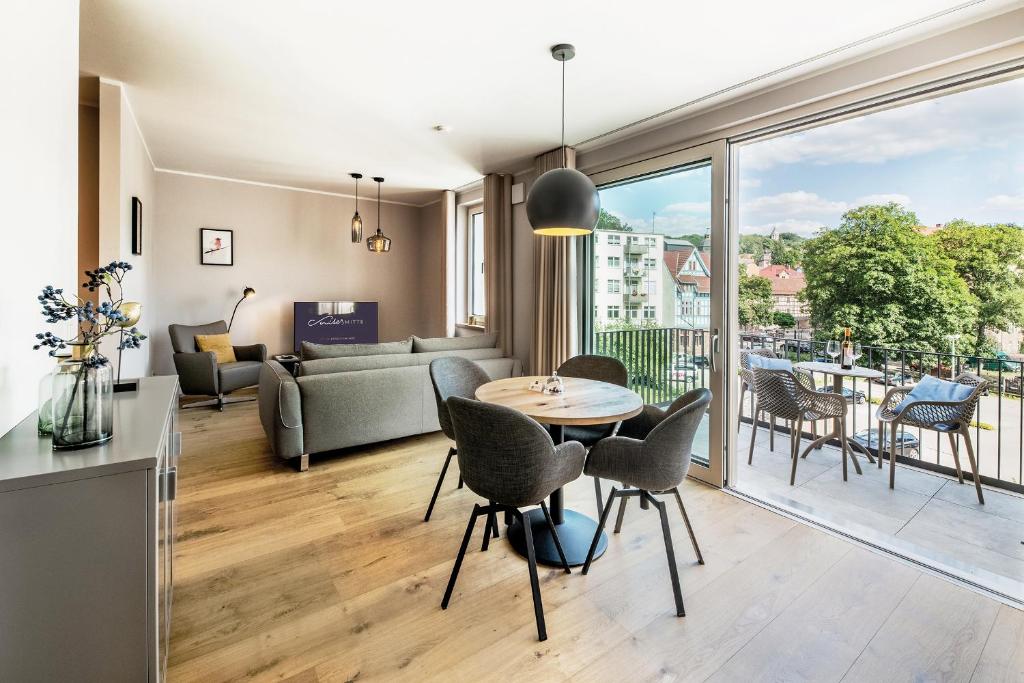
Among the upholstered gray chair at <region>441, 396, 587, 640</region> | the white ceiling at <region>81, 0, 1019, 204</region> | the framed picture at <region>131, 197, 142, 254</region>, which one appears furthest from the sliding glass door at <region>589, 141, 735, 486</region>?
the framed picture at <region>131, 197, 142, 254</region>

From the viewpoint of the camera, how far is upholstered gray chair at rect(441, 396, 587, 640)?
5.71ft

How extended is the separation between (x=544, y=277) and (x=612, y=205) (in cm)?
87

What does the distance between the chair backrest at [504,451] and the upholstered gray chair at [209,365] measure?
13.3ft

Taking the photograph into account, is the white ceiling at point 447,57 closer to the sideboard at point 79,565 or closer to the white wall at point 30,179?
the white wall at point 30,179

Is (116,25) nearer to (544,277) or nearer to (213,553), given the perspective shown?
(213,553)

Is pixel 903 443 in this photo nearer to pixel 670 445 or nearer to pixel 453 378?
pixel 670 445

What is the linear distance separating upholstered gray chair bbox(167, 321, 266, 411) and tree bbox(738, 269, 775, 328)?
5962 millimetres

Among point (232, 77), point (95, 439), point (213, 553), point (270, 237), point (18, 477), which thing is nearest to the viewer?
point (18, 477)

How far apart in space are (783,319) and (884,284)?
1.08 meters

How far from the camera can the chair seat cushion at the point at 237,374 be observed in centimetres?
501

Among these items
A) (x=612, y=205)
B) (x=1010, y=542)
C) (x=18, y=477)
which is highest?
(x=612, y=205)

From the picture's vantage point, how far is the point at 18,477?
96 cm

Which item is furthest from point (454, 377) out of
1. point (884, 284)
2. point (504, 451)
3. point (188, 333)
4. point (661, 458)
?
point (884, 284)

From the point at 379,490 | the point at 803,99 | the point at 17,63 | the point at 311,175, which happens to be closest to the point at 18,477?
the point at 17,63
